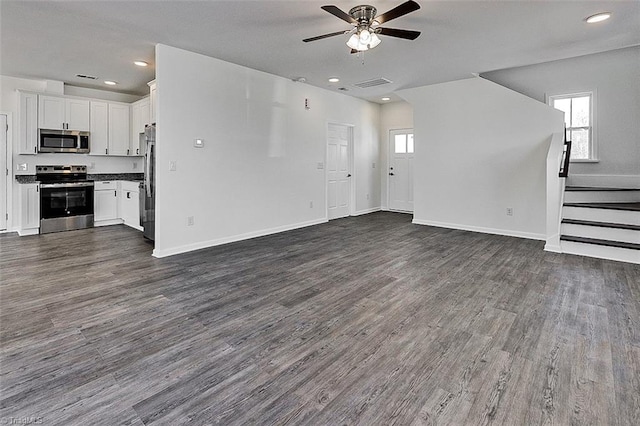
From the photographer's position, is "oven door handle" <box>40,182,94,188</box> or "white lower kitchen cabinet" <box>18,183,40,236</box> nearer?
"white lower kitchen cabinet" <box>18,183,40,236</box>

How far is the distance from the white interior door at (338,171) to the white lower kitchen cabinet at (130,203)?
3737 millimetres

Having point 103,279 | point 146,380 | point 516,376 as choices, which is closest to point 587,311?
point 516,376

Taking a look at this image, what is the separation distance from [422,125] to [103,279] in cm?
591

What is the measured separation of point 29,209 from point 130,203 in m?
1.49

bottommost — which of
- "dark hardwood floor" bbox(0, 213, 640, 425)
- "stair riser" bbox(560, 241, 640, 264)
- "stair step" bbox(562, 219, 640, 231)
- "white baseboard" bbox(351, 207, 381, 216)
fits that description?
"dark hardwood floor" bbox(0, 213, 640, 425)

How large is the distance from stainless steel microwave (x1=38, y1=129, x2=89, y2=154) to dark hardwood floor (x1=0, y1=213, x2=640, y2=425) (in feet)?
8.46

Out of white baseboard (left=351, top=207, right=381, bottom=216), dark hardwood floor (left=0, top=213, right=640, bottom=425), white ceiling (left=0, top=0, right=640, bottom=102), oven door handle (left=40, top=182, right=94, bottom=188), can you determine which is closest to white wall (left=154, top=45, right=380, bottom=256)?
white ceiling (left=0, top=0, right=640, bottom=102)

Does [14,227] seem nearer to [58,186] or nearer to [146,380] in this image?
[58,186]

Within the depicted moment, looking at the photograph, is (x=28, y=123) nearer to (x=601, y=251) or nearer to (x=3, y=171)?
(x=3, y=171)

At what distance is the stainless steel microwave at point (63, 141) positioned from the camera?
5941 millimetres

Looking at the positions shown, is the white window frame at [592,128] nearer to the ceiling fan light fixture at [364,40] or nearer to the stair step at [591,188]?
the stair step at [591,188]

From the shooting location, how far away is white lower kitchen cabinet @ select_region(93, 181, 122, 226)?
21.3 feet

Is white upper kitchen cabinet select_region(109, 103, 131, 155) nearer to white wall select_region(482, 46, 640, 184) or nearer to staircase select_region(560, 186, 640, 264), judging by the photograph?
white wall select_region(482, 46, 640, 184)

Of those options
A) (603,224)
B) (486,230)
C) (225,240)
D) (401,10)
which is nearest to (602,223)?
(603,224)
